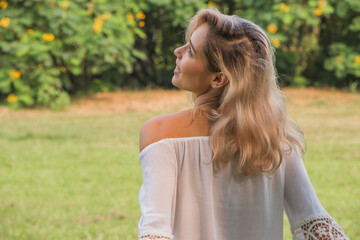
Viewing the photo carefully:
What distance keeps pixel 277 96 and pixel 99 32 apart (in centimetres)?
799

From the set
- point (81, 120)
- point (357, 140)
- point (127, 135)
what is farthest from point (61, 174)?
point (357, 140)

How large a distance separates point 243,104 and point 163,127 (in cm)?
25

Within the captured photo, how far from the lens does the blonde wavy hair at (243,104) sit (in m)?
1.70

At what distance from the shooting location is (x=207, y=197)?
67.5 inches

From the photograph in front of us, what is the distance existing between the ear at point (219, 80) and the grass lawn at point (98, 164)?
8.77 feet

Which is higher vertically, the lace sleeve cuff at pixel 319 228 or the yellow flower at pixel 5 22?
the lace sleeve cuff at pixel 319 228

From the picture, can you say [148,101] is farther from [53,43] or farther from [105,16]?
[53,43]

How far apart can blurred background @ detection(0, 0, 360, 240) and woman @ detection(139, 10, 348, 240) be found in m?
2.20

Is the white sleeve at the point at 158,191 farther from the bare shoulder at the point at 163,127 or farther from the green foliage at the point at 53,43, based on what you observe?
the green foliage at the point at 53,43

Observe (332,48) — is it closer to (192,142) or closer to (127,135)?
(127,135)

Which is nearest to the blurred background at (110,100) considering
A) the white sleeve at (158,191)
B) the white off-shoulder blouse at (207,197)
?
the white off-shoulder blouse at (207,197)

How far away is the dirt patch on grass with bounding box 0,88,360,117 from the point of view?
9.88 meters

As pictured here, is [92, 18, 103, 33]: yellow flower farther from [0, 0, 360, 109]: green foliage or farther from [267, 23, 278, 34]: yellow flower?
[267, 23, 278, 34]: yellow flower

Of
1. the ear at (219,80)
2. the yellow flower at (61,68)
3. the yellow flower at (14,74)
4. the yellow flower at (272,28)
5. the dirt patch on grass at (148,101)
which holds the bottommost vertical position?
the dirt patch on grass at (148,101)
